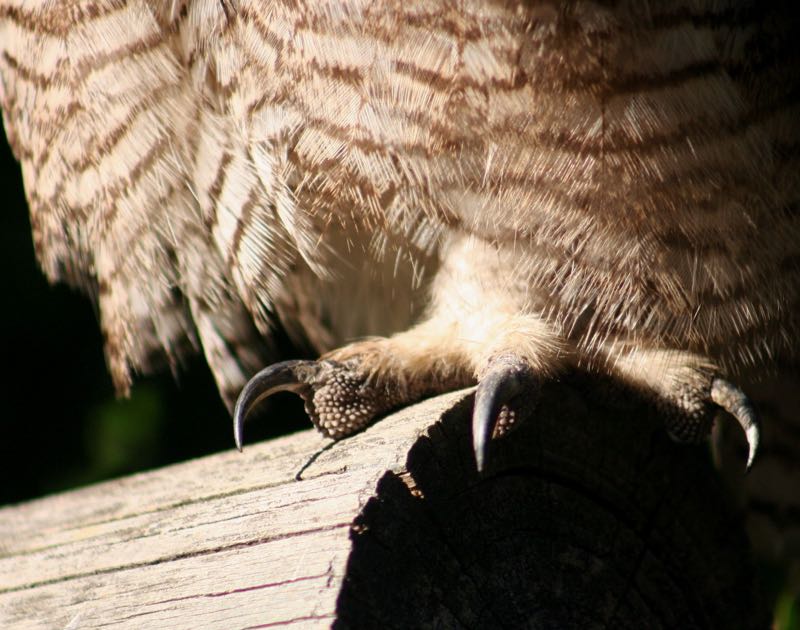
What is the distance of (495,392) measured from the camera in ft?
3.82

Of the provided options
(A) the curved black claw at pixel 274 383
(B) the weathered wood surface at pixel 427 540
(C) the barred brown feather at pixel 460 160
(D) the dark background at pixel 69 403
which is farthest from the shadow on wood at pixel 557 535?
(D) the dark background at pixel 69 403

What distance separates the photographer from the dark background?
265 cm

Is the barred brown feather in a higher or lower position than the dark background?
higher

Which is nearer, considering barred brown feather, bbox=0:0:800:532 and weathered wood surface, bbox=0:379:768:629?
weathered wood surface, bbox=0:379:768:629

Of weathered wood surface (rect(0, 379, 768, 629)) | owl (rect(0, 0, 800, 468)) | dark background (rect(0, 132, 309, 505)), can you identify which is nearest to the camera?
weathered wood surface (rect(0, 379, 768, 629))

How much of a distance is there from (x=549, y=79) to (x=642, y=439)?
19.5 inches

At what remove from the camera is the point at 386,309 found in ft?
5.61

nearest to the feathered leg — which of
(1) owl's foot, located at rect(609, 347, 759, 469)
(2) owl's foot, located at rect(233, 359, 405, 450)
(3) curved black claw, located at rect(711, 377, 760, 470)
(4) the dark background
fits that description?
(2) owl's foot, located at rect(233, 359, 405, 450)

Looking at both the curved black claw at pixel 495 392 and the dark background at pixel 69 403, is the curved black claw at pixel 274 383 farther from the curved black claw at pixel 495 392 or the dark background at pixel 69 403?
the dark background at pixel 69 403

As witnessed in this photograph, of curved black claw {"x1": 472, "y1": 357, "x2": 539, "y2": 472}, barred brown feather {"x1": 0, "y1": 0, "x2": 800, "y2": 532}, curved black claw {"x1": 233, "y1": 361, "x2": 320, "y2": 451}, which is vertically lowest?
curved black claw {"x1": 233, "y1": 361, "x2": 320, "y2": 451}

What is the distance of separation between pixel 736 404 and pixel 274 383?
2.01ft

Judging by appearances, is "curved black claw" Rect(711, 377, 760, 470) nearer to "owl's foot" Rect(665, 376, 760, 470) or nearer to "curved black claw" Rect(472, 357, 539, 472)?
"owl's foot" Rect(665, 376, 760, 470)

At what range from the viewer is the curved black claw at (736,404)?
1291 mm

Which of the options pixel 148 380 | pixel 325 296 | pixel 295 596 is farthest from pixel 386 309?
pixel 148 380
